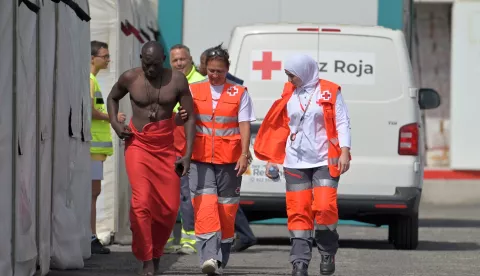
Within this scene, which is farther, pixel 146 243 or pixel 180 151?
pixel 180 151

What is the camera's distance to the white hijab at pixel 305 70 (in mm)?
11070

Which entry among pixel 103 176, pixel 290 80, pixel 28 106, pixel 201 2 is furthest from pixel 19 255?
pixel 201 2

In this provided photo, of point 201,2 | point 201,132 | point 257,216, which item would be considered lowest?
point 257,216

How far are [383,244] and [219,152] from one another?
17.8 ft

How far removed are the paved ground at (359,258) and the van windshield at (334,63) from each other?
1477 millimetres

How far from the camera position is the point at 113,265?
12.4 metres

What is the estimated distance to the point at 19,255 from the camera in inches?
380

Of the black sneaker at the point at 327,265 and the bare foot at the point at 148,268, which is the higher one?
the black sneaker at the point at 327,265

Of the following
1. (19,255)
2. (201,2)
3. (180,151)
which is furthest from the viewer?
(201,2)

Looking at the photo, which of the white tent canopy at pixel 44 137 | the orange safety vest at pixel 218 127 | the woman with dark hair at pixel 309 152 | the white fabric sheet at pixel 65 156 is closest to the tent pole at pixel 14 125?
the white tent canopy at pixel 44 137

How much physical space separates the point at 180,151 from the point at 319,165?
1.42 meters

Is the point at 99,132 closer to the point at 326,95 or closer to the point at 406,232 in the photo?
the point at 406,232

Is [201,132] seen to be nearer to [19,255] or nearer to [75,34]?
[75,34]

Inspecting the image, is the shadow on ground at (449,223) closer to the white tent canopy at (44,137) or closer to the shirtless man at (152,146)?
the white tent canopy at (44,137)
